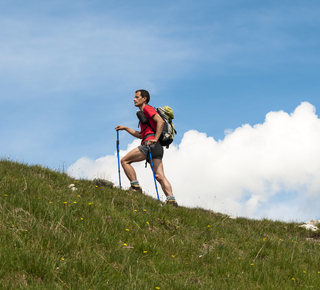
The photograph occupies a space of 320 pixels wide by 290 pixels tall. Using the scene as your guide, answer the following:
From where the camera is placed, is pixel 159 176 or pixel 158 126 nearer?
pixel 158 126

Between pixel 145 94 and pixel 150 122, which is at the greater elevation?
pixel 145 94

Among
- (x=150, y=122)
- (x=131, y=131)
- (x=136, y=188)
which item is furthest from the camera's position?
(x=131, y=131)

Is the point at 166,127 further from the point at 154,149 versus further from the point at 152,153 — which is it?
the point at 152,153

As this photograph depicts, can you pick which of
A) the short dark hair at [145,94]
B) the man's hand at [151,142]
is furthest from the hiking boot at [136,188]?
the short dark hair at [145,94]

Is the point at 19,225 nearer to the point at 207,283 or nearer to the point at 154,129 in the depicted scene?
the point at 207,283

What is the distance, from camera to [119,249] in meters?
4.66

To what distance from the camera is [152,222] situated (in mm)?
6723

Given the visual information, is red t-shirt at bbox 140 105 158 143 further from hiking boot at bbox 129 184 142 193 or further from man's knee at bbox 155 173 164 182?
hiking boot at bbox 129 184 142 193

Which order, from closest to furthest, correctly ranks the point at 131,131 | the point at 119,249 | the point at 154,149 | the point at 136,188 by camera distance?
the point at 119,249
the point at 154,149
the point at 136,188
the point at 131,131

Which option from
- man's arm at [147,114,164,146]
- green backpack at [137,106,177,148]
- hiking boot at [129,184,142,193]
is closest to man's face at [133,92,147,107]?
green backpack at [137,106,177,148]

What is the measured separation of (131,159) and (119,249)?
4635 mm

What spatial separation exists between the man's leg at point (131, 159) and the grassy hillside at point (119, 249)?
1.54 m

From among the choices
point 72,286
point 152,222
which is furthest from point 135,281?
point 152,222

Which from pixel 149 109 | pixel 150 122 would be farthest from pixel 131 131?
pixel 149 109
